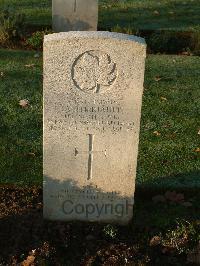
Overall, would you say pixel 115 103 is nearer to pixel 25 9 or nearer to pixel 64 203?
pixel 64 203

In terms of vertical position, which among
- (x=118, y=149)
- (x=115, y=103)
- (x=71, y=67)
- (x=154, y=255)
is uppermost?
(x=71, y=67)

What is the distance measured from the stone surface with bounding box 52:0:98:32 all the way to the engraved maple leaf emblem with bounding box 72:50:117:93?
5.81m

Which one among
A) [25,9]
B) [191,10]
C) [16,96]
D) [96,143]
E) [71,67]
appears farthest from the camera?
[191,10]

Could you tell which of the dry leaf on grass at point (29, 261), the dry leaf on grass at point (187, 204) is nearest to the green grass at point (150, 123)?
the dry leaf on grass at point (187, 204)

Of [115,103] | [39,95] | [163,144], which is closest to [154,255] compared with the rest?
[115,103]

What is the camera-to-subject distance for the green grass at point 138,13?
10625mm

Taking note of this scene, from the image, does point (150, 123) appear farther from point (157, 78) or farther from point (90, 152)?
point (90, 152)

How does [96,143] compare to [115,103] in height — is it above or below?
below

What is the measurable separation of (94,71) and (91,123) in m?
0.43

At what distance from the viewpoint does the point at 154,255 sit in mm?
4125

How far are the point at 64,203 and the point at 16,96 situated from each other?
3.10 meters

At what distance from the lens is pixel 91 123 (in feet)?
13.1

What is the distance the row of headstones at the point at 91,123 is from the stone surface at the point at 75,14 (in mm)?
5717

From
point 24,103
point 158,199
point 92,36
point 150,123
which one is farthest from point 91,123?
point 24,103
